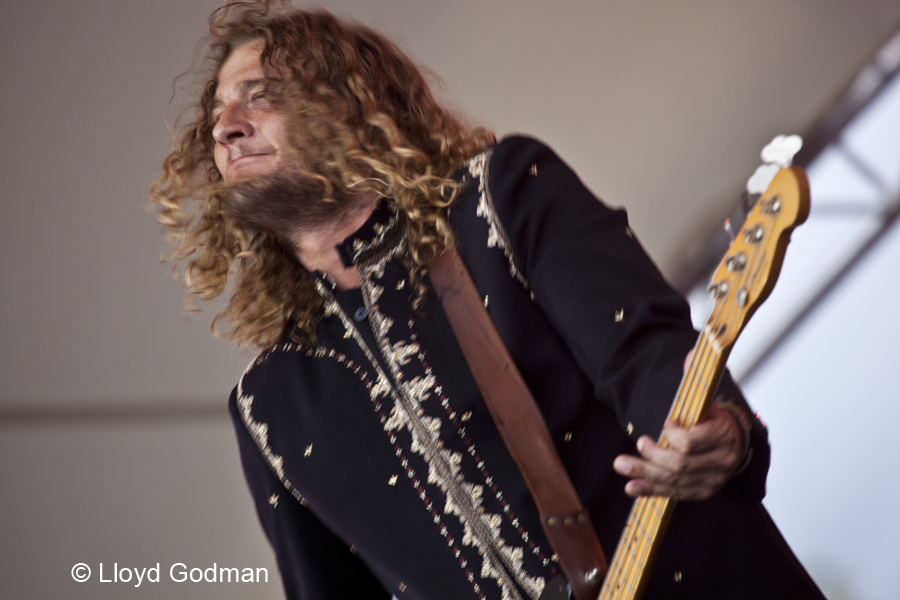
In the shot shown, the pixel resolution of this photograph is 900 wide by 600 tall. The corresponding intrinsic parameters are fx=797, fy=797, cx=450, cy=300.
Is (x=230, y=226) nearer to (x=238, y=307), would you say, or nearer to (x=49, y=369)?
(x=238, y=307)

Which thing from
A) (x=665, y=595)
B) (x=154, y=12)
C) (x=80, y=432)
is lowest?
(x=80, y=432)

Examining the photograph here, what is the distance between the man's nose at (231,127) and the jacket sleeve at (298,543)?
536 millimetres

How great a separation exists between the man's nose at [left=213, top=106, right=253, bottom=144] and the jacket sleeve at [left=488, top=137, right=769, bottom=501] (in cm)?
49

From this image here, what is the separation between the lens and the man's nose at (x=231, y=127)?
1.45 metres

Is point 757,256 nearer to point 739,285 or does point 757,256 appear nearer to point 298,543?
point 739,285

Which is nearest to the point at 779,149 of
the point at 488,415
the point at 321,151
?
the point at 321,151

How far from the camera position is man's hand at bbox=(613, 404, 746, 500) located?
0.81 m

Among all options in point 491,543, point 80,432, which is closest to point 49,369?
point 80,432

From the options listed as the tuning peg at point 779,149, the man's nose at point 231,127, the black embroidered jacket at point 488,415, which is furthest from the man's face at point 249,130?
the tuning peg at point 779,149

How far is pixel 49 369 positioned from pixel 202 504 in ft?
2.30

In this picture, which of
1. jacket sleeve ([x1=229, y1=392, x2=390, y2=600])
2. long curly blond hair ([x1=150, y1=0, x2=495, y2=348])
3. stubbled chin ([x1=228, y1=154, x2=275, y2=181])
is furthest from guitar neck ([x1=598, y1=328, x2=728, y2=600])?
stubbled chin ([x1=228, y1=154, x2=275, y2=181])

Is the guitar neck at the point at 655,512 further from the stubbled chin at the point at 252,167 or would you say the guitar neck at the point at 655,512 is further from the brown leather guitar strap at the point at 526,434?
the stubbled chin at the point at 252,167

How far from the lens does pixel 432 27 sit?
2.65 meters

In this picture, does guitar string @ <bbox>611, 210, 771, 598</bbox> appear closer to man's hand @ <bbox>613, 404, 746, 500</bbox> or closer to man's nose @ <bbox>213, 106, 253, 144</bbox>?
man's hand @ <bbox>613, 404, 746, 500</bbox>
